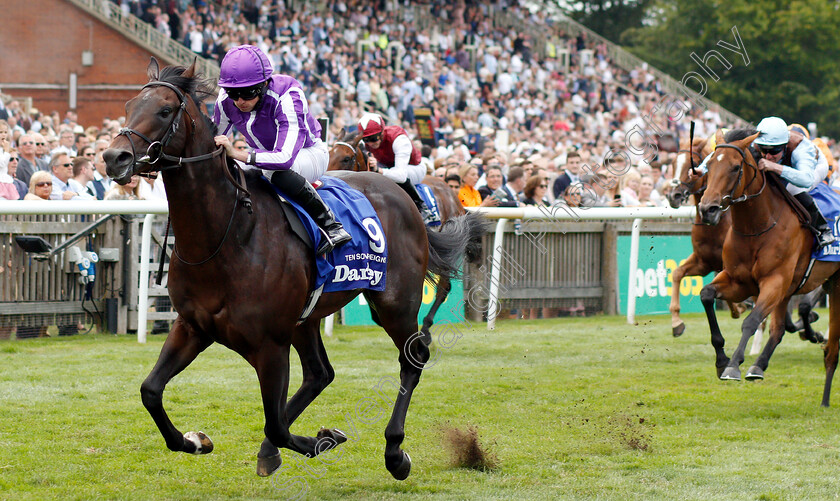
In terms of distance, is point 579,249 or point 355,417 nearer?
point 355,417

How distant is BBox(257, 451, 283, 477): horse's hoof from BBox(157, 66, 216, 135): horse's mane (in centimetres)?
146

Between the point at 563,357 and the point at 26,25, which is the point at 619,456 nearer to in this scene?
the point at 563,357

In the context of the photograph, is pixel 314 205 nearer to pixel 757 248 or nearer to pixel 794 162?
pixel 757 248

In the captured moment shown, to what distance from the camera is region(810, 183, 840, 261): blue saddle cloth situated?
711 centimetres

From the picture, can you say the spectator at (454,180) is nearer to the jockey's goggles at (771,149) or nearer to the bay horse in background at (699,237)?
the bay horse in background at (699,237)

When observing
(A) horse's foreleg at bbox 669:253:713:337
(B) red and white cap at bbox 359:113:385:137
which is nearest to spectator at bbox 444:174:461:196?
(B) red and white cap at bbox 359:113:385:137

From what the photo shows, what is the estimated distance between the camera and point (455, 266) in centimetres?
605

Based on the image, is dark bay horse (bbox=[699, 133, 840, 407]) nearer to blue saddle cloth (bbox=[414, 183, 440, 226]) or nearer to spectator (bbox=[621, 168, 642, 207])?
blue saddle cloth (bbox=[414, 183, 440, 226])

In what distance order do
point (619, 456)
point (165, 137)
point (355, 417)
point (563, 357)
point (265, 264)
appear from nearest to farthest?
point (165, 137)
point (265, 264)
point (619, 456)
point (355, 417)
point (563, 357)

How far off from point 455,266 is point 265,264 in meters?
1.92

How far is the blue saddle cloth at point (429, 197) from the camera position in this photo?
889 centimetres

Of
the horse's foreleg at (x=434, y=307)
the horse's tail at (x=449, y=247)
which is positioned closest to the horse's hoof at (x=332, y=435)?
the horse's tail at (x=449, y=247)

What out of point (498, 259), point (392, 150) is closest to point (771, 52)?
point (498, 259)

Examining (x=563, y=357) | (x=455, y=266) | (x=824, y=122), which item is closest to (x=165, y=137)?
(x=455, y=266)
